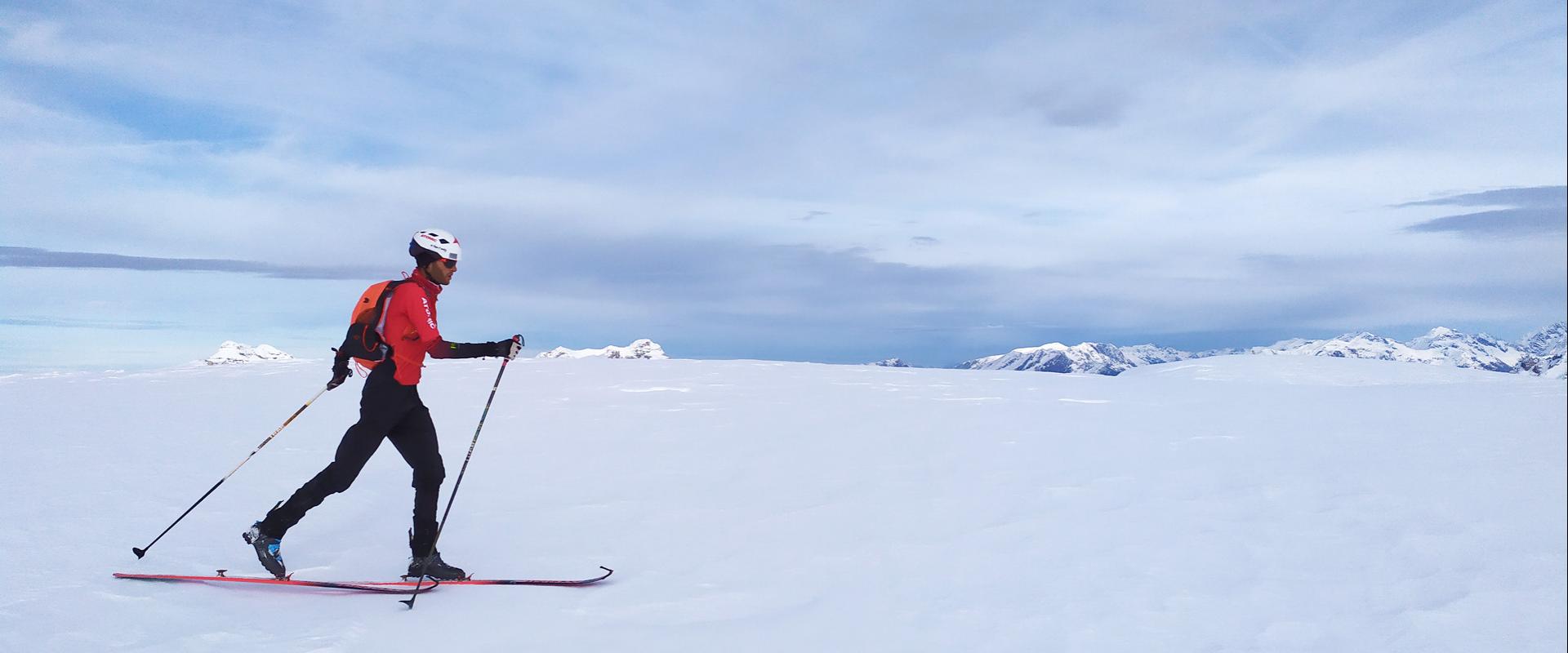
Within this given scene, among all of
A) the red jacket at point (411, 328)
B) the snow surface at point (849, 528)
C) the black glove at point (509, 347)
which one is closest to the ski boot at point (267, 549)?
the snow surface at point (849, 528)

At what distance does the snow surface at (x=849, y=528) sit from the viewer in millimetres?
5102

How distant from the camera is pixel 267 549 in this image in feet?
19.4

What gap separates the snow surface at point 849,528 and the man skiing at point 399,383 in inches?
16.0

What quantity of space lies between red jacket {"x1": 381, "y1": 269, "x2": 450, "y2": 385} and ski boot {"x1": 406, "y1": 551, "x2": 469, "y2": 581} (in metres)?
1.26

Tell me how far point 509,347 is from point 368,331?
0.91m

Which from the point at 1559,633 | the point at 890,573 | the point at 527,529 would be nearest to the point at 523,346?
the point at 527,529

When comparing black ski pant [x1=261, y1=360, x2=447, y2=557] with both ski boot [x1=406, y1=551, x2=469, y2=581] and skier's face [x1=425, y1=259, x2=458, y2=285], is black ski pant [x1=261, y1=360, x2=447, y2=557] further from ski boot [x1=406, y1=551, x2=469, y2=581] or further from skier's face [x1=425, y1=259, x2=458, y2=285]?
skier's face [x1=425, y1=259, x2=458, y2=285]

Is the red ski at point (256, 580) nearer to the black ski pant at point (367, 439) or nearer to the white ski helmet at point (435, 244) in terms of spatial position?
the black ski pant at point (367, 439)

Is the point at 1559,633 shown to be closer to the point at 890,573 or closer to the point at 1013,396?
the point at 890,573

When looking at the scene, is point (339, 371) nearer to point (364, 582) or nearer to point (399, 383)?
point (399, 383)

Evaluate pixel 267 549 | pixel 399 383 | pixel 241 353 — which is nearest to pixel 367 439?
pixel 399 383

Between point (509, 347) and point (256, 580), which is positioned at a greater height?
point (509, 347)

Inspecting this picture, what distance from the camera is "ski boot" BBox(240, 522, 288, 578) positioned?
5.87 meters

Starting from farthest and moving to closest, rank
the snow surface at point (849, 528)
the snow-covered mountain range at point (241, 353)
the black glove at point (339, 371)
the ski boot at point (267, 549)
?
the snow-covered mountain range at point (241, 353) < the black glove at point (339, 371) < the ski boot at point (267, 549) < the snow surface at point (849, 528)
